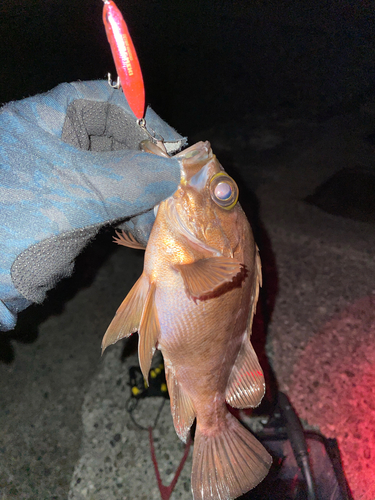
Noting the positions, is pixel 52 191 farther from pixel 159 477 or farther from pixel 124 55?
pixel 159 477

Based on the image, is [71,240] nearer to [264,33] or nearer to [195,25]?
[195,25]

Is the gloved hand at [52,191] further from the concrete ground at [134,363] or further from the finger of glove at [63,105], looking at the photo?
the concrete ground at [134,363]

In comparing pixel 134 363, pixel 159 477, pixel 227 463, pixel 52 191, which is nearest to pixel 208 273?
pixel 52 191

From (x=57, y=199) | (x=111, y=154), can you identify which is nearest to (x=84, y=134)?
(x=111, y=154)

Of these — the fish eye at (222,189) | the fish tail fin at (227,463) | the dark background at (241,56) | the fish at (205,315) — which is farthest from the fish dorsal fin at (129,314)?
the dark background at (241,56)

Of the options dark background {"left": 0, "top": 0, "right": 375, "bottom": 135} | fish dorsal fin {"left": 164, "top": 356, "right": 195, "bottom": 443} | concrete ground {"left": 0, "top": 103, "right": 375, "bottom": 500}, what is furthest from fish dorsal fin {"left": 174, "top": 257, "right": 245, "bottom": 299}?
dark background {"left": 0, "top": 0, "right": 375, "bottom": 135}

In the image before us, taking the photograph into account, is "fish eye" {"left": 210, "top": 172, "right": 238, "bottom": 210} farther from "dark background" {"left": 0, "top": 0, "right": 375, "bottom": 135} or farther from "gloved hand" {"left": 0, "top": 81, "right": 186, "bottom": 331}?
"dark background" {"left": 0, "top": 0, "right": 375, "bottom": 135}
